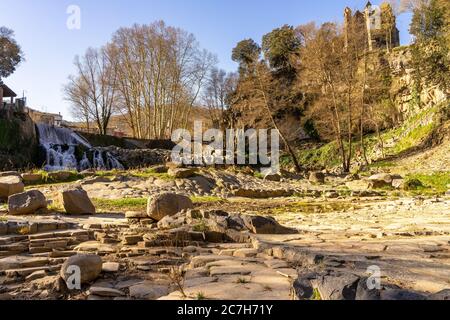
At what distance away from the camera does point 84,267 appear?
3.92 metres

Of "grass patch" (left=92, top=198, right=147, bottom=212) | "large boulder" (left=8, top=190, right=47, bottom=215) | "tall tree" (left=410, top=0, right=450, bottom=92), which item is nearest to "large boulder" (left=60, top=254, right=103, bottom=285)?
"large boulder" (left=8, top=190, right=47, bottom=215)

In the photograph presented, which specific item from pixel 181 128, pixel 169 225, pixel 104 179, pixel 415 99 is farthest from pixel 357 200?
pixel 181 128

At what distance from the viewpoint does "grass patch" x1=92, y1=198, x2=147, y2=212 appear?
438 inches

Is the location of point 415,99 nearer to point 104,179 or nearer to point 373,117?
point 373,117

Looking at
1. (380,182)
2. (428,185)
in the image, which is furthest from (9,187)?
(428,185)

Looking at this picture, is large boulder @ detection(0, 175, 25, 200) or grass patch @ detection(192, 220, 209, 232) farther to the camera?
large boulder @ detection(0, 175, 25, 200)

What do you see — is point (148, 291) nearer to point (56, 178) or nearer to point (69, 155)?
point (56, 178)

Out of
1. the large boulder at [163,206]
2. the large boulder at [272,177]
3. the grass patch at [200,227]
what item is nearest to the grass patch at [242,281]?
the grass patch at [200,227]

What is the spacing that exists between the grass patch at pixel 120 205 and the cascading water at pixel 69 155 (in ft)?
44.2

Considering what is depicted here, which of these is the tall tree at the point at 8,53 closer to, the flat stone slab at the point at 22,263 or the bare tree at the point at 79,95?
the bare tree at the point at 79,95

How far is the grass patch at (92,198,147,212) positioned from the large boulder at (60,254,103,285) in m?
6.92

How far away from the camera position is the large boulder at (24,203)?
30.7 feet

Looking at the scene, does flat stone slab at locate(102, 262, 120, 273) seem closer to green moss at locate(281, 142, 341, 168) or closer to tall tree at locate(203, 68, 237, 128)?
green moss at locate(281, 142, 341, 168)

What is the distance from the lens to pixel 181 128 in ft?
147
